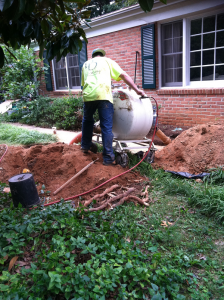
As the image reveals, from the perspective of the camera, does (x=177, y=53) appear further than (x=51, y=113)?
No

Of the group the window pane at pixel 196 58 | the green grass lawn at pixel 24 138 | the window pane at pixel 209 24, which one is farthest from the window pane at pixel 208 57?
the green grass lawn at pixel 24 138

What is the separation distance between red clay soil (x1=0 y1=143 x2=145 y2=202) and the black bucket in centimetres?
37

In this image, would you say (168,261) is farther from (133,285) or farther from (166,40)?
(166,40)

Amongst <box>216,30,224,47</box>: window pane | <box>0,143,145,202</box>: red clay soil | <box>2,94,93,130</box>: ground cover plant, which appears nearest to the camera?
<box>0,143,145,202</box>: red clay soil

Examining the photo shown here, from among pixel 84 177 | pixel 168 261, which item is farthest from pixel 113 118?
pixel 168 261

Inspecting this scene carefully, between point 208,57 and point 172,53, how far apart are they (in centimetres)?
103

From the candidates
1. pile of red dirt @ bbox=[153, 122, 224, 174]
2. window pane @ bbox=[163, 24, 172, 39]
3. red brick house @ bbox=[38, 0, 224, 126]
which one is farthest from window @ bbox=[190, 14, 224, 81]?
pile of red dirt @ bbox=[153, 122, 224, 174]

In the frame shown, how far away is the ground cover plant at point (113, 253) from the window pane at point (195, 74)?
15.9ft

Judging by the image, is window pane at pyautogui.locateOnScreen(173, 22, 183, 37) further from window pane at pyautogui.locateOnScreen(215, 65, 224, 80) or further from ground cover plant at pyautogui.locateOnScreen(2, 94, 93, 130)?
ground cover plant at pyautogui.locateOnScreen(2, 94, 93, 130)

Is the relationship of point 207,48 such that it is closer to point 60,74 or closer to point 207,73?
point 207,73

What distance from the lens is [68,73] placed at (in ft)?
37.4

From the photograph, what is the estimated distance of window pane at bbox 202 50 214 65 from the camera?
22.0ft

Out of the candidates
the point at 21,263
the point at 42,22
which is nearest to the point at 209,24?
the point at 42,22

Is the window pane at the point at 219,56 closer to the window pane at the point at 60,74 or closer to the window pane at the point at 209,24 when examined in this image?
the window pane at the point at 209,24
